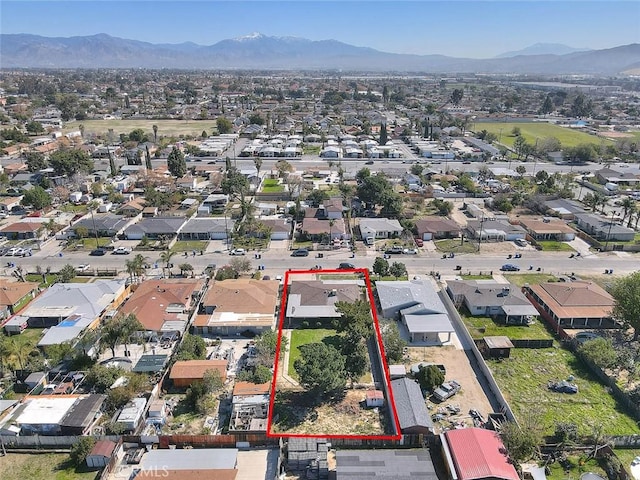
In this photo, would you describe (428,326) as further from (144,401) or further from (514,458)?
(144,401)

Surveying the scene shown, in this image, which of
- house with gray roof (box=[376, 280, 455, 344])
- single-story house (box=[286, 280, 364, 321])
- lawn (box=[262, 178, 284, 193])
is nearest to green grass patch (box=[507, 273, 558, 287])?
house with gray roof (box=[376, 280, 455, 344])

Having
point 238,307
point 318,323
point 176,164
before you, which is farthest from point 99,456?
point 176,164

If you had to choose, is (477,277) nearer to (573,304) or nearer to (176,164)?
(573,304)

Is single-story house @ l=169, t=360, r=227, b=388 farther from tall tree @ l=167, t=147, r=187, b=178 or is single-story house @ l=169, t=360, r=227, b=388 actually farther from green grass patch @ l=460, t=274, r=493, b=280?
tall tree @ l=167, t=147, r=187, b=178

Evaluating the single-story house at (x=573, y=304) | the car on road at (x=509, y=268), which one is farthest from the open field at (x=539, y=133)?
the single-story house at (x=573, y=304)

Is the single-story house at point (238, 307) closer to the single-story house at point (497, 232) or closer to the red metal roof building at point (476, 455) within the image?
the red metal roof building at point (476, 455)
